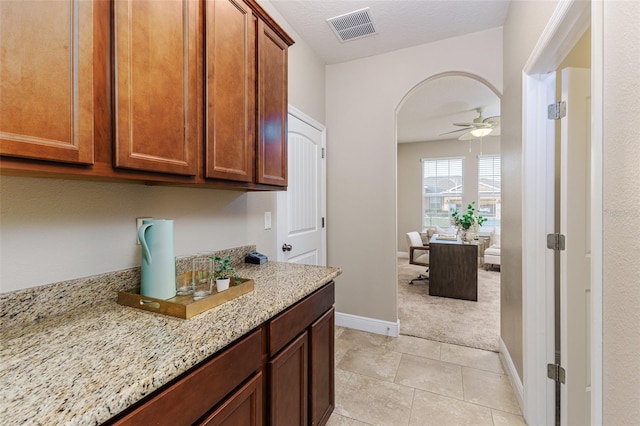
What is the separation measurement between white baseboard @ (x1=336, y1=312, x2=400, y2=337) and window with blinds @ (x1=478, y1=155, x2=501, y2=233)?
4.75m

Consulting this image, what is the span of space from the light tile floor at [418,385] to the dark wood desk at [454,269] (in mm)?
1475

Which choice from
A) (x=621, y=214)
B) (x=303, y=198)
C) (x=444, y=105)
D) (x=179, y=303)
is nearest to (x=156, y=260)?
(x=179, y=303)

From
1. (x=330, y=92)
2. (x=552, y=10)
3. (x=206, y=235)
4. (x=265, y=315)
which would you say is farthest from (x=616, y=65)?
(x=330, y=92)

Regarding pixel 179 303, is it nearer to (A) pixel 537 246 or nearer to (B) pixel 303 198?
(B) pixel 303 198

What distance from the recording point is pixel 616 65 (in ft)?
2.59

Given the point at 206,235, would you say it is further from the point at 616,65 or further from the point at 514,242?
the point at 514,242

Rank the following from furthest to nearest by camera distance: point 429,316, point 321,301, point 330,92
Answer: point 429,316, point 330,92, point 321,301

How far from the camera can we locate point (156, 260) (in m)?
1.10

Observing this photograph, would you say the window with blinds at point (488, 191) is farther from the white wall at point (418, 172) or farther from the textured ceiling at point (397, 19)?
the textured ceiling at point (397, 19)

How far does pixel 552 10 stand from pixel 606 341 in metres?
1.39

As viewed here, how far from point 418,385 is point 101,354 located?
202cm

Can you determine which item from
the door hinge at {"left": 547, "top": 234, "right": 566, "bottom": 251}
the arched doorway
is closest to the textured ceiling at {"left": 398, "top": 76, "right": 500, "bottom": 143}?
the arched doorway

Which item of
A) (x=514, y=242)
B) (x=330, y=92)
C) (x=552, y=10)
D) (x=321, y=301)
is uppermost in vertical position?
(x=330, y=92)

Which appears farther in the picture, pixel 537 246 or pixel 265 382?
pixel 537 246
